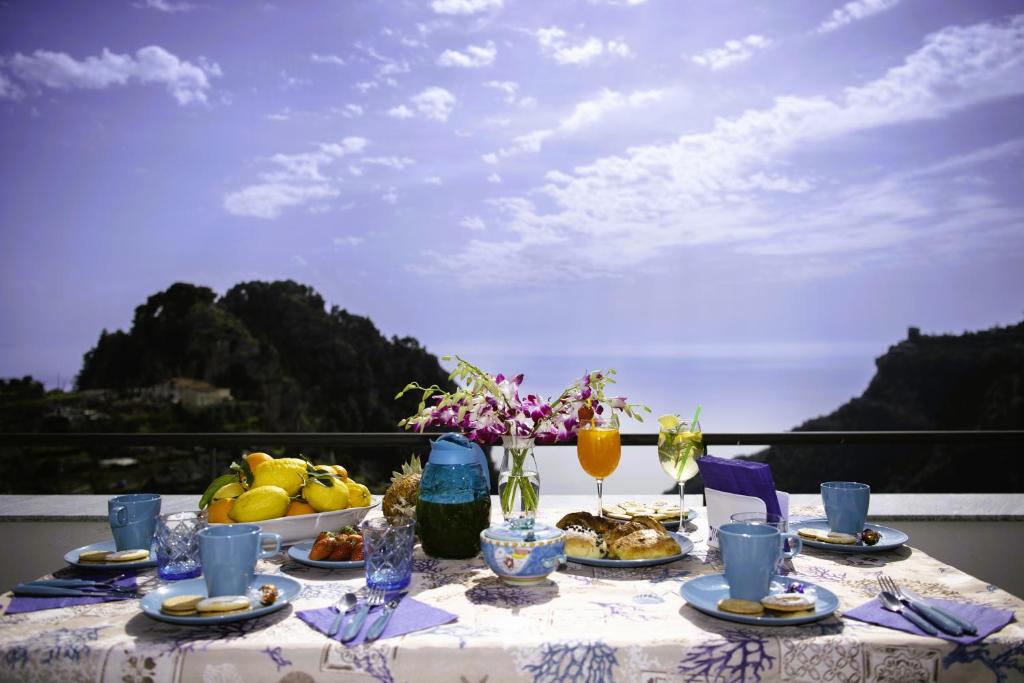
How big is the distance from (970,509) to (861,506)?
1.40m

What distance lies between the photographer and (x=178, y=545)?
4.00ft

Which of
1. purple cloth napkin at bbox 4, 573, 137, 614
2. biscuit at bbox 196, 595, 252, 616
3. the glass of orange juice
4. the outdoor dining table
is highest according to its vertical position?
the glass of orange juice

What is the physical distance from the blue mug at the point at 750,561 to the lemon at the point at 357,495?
76 cm

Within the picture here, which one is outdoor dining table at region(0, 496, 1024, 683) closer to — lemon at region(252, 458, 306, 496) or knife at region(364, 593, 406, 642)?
knife at region(364, 593, 406, 642)

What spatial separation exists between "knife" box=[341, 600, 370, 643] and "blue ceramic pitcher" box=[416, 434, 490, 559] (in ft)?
1.06

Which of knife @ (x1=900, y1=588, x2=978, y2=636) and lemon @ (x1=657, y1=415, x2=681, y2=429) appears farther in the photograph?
lemon @ (x1=657, y1=415, x2=681, y2=429)

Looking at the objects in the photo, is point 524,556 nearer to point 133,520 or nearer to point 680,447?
point 680,447

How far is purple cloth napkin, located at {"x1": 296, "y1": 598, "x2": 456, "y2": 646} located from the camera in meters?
0.97

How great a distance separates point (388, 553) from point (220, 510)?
49 centimetres

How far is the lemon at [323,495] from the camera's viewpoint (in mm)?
1496

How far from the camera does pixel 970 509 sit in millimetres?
2547

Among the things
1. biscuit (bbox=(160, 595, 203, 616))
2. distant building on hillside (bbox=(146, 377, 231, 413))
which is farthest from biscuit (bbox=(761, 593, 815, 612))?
distant building on hillside (bbox=(146, 377, 231, 413))

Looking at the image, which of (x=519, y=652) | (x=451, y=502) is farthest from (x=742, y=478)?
(x=519, y=652)

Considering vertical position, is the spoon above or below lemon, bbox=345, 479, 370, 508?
below
